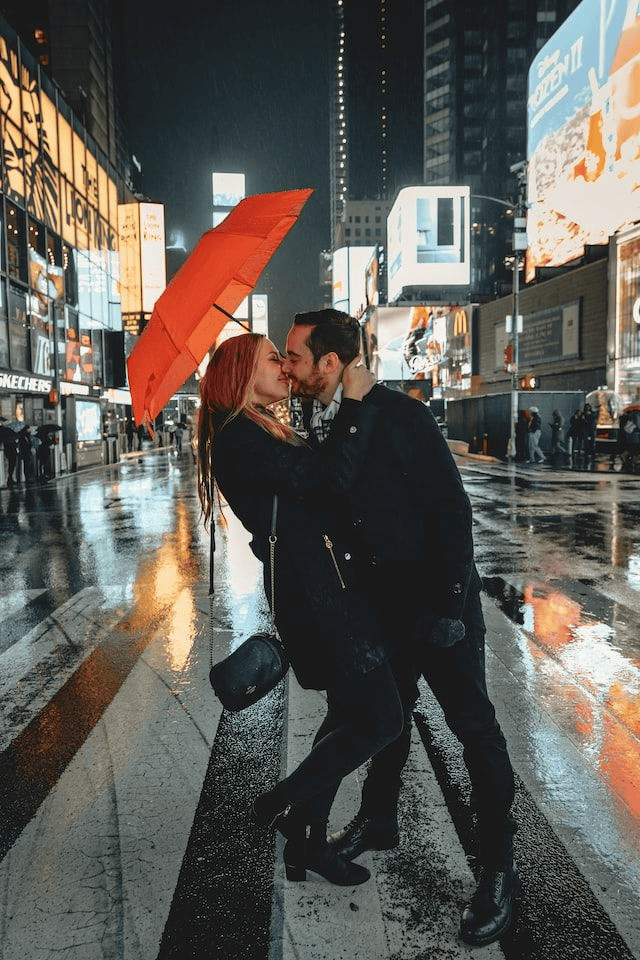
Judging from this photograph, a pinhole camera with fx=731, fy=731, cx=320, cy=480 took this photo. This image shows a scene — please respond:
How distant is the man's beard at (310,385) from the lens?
2562 mm

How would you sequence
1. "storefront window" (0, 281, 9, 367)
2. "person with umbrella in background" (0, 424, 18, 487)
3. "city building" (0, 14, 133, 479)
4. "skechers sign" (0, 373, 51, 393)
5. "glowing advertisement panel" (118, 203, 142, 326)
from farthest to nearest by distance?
"glowing advertisement panel" (118, 203, 142, 326), "city building" (0, 14, 133, 479), "storefront window" (0, 281, 9, 367), "skechers sign" (0, 373, 51, 393), "person with umbrella in background" (0, 424, 18, 487)

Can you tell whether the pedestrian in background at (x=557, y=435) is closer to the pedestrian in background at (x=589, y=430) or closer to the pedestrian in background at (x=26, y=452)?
the pedestrian in background at (x=589, y=430)

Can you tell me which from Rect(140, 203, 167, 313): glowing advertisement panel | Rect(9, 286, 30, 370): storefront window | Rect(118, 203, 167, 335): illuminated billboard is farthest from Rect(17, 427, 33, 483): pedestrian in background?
Rect(140, 203, 167, 313): glowing advertisement panel

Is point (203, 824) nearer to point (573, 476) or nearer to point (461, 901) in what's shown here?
point (461, 901)

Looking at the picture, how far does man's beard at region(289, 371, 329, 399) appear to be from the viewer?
2.56 meters

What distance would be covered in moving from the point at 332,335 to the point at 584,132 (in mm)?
44307

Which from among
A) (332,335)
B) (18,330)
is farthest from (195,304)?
(18,330)

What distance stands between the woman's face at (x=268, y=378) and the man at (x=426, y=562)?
0.05 m

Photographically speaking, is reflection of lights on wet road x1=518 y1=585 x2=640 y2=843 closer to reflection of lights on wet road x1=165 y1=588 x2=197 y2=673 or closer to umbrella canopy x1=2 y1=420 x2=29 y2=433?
Answer: reflection of lights on wet road x1=165 y1=588 x2=197 y2=673

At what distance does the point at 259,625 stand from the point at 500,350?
53959mm

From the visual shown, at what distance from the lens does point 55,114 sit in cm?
3120

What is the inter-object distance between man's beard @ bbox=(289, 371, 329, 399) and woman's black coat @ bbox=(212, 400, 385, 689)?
0.22m

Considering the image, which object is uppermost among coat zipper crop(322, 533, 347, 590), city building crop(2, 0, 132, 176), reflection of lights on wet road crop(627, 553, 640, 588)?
city building crop(2, 0, 132, 176)

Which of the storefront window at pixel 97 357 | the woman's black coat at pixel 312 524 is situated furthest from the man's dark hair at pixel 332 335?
the storefront window at pixel 97 357
